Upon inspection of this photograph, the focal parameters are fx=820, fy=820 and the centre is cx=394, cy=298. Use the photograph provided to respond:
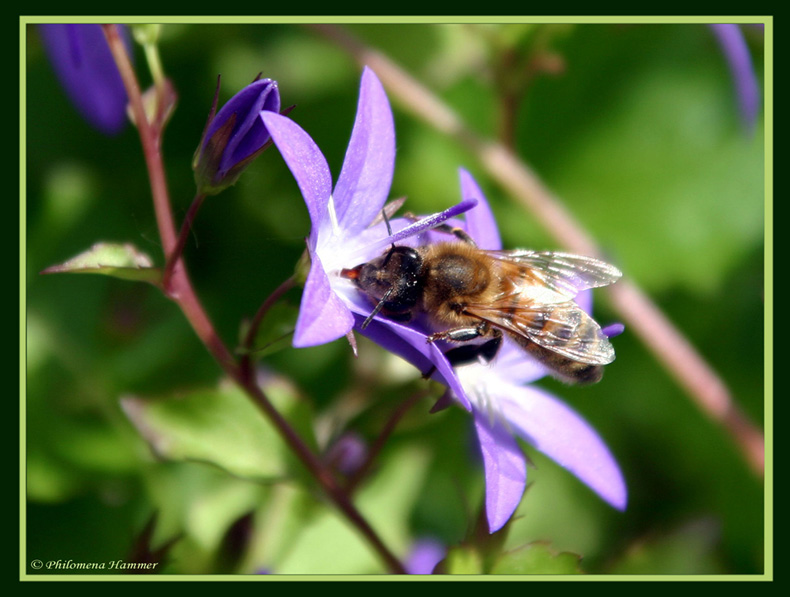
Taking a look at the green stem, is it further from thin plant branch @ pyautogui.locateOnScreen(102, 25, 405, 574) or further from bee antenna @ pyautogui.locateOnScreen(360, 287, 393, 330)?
bee antenna @ pyautogui.locateOnScreen(360, 287, 393, 330)

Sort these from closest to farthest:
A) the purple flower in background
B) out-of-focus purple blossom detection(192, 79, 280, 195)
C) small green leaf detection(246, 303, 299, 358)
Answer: the purple flower in background, out-of-focus purple blossom detection(192, 79, 280, 195), small green leaf detection(246, 303, 299, 358)

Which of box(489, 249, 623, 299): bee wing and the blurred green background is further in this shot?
the blurred green background

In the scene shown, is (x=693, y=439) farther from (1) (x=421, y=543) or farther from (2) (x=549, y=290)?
(2) (x=549, y=290)

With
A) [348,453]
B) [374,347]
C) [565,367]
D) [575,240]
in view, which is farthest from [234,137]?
[575,240]

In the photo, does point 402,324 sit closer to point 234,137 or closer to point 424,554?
point 234,137

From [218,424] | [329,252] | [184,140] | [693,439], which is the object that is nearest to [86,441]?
[218,424]

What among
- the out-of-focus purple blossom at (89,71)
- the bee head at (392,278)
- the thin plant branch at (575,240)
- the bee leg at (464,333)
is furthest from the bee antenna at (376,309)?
the thin plant branch at (575,240)

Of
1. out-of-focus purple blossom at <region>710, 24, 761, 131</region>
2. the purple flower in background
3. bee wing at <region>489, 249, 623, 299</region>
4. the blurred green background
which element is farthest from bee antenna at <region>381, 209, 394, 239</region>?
out-of-focus purple blossom at <region>710, 24, 761, 131</region>
